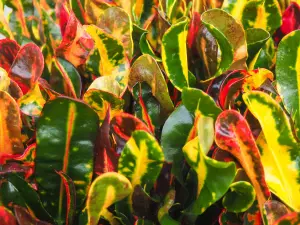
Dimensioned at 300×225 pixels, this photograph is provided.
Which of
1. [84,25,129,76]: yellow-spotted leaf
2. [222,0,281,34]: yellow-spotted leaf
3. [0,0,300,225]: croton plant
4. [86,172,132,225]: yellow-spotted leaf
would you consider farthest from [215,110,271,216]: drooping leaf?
[222,0,281,34]: yellow-spotted leaf

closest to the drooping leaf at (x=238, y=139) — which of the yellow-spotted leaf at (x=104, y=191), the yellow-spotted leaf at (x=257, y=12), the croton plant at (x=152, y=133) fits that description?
the croton plant at (x=152, y=133)

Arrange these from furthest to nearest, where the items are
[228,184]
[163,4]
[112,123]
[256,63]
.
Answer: [163,4] → [256,63] → [112,123] → [228,184]

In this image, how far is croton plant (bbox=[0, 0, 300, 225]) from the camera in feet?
2.33

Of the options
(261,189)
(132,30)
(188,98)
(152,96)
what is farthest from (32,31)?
(261,189)

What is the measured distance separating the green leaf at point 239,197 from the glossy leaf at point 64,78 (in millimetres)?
331

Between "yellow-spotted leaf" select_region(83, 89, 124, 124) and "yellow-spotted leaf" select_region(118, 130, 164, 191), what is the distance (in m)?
0.10

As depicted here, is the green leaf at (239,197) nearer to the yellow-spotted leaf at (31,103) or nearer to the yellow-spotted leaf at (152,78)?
the yellow-spotted leaf at (152,78)

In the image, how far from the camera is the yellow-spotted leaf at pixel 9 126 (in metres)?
0.77

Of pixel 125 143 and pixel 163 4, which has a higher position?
pixel 163 4

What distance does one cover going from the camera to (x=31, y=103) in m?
0.84

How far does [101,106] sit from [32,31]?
460 millimetres

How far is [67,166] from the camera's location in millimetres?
772

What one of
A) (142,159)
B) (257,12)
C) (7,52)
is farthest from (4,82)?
(257,12)

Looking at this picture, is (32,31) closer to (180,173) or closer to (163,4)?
(163,4)
